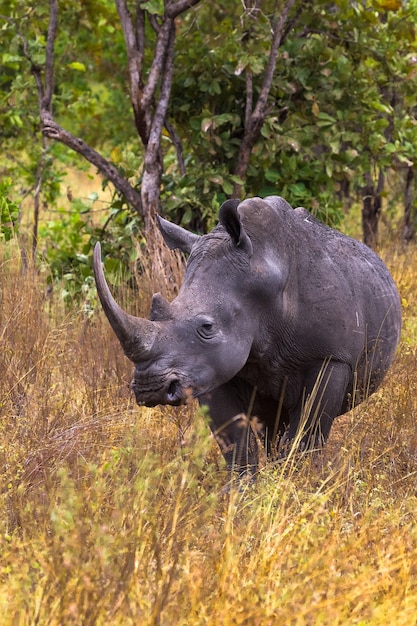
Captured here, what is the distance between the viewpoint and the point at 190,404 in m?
5.32

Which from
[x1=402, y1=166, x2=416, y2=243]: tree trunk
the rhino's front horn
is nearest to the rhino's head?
the rhino's front horn

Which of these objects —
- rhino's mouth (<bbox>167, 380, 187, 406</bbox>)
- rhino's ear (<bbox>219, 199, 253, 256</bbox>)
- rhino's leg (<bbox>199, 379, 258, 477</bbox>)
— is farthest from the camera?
rhino's leg (<bbox>199, 379, 258, 477</bbox>)

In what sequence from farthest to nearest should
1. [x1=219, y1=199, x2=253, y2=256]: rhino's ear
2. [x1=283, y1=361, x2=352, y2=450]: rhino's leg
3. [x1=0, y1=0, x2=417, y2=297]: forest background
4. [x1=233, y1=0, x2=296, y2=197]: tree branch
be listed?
[x1=0, y1=0, x2=417, y2=297]: forest background
[x1=233, y1=0, x2=296, y2=197]: tree branch
[x1=283, y1=361, x2=352, y2=450]: rhino's leg
[x1=219, y1=199, x2=253, y2=256]: rhino's ear

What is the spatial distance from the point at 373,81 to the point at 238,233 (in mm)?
4646

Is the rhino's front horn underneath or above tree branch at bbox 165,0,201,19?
underneath

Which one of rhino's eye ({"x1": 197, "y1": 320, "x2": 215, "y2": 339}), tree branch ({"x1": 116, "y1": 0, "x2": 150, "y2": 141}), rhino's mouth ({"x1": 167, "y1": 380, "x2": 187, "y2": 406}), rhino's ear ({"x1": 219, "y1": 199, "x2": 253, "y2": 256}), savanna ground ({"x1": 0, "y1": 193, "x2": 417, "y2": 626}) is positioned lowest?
savanna ground ({"x1": 0, "y1": 193, "x2": 417, "y2": 626})

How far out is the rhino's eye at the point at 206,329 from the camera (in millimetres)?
4410

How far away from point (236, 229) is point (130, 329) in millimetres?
685

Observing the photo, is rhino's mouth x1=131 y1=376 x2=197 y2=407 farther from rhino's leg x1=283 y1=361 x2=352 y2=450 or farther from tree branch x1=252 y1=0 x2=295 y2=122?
tree branch x1=252 y1=0 x2=295 y2=122

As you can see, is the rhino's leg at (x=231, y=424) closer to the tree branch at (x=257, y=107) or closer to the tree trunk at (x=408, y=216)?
the tree branch at (x=257, y=107)

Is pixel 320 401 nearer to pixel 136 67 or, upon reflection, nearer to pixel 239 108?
pixel 136 67

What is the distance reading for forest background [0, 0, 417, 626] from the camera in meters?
3.12

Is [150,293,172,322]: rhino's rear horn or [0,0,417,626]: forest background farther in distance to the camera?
[150,293,172,322]: rhino's rear horn

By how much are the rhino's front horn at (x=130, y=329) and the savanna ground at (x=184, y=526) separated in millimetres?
Result: 342
